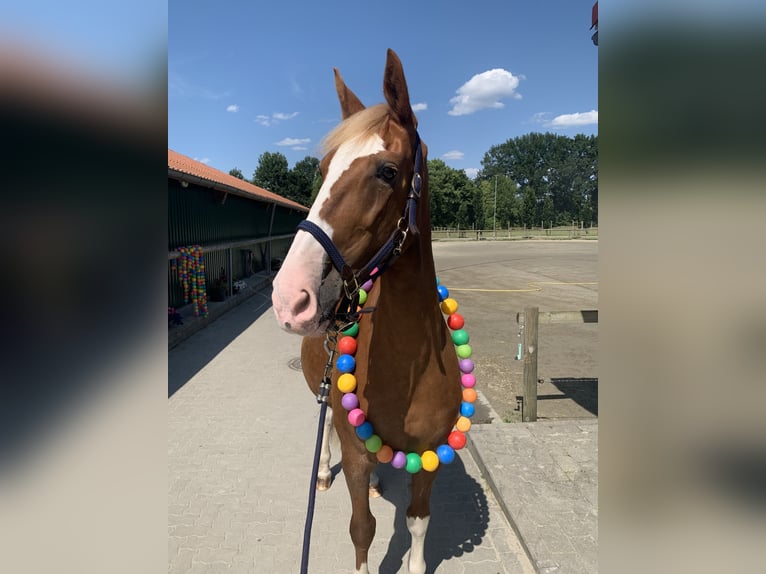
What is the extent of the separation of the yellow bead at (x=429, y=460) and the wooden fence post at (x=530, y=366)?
8.80 ft

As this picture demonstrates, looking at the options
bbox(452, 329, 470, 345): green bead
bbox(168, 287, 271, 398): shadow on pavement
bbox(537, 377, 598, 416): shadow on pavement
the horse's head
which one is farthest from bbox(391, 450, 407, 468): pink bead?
bbox(168, 287, 271, 398): shadow on pavement

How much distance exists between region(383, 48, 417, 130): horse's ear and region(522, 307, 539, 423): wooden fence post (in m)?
3.41

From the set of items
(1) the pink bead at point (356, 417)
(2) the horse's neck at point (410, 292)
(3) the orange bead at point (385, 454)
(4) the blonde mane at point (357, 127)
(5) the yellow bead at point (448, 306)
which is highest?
(4) the blonde mane at point (357, 127)

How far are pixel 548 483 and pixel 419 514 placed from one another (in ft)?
4.87

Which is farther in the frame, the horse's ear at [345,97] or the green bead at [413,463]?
the green bead at [413,463]

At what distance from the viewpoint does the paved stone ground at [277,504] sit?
9.18 feet

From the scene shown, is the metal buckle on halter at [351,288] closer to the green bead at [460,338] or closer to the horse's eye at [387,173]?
the horse's eye at [387,173]

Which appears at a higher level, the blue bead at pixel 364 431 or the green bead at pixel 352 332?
the green bead at pixel 352 332

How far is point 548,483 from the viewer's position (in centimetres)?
336

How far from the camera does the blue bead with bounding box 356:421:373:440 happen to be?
2057 millimetres

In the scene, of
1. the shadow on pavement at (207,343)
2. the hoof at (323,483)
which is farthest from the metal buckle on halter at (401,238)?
the shadow on pavement at (207,343)

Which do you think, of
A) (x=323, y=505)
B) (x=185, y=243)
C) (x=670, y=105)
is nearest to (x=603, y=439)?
(x=670, y=105)

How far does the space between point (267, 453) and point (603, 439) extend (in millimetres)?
4084

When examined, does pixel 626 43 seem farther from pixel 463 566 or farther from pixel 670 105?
pixel 463 566
